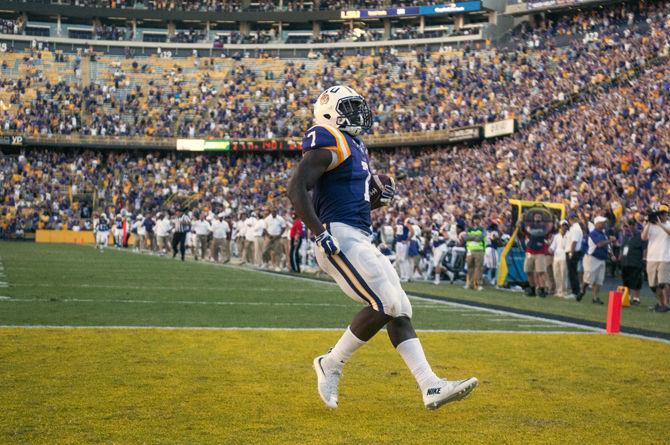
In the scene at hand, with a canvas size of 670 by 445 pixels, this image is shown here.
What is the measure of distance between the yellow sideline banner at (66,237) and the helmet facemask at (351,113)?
4031 cm

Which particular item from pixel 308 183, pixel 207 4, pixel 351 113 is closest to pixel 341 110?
pixel 351 113

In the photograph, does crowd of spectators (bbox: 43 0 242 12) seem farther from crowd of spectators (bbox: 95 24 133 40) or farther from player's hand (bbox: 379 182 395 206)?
player's hand (bbox: 379 182 395 206)

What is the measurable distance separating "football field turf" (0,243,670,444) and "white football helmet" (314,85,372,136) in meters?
1.77

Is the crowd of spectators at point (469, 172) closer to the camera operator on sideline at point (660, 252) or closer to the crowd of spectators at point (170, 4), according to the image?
the camera operator on sideline at point (660, 252)

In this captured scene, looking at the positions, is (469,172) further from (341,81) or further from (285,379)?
(285,379)

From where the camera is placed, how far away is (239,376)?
6.58 meters

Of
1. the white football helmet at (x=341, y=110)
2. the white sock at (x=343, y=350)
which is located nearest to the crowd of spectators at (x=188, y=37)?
the white football helmet at (x=341, y=110)

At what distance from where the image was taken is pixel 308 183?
543cm

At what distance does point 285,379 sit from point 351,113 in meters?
2.09

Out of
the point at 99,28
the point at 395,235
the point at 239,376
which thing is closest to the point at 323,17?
the point at 99,28

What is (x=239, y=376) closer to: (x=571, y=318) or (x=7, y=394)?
(x=7, y=394)

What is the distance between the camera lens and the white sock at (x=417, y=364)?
5340mm

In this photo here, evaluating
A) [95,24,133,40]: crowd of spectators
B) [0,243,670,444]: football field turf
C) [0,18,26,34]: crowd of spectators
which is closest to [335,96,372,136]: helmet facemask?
[0,243,670,444]: football field turf

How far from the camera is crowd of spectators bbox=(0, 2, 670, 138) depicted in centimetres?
3847
